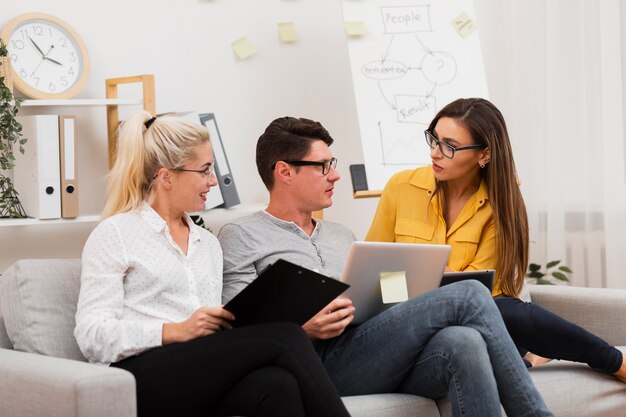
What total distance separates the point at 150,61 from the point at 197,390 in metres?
1.77

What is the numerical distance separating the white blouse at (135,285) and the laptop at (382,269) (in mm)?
340

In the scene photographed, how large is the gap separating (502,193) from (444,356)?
63 centimetres

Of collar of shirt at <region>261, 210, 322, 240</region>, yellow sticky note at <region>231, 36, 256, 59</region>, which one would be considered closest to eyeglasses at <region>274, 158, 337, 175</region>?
collar of shirt at <region>261, 210, 322, 240</region>

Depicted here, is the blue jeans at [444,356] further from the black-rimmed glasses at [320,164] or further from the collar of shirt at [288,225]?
the black-rimmed glasses at [320,164]

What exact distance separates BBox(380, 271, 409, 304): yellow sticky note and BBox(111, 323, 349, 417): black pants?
0.38 metres

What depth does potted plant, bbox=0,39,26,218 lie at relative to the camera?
274cm

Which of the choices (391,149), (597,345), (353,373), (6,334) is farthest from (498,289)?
(6,334)

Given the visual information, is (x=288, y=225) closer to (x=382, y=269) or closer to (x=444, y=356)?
(x=382, y=269)

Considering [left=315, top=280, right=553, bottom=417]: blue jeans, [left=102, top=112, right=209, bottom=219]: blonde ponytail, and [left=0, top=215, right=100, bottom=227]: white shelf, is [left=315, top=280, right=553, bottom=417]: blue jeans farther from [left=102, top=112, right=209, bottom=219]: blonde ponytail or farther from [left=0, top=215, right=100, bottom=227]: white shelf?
[left=0, top=215, right=100, bottom=227]: white shelf

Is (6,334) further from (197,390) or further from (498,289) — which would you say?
(498,289)

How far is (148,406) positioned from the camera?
189 cm

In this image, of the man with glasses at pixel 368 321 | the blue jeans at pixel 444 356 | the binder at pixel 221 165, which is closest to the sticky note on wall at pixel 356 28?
the binder at pixel 221 165

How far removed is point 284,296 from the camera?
1978mm

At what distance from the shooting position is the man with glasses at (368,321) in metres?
2.12
